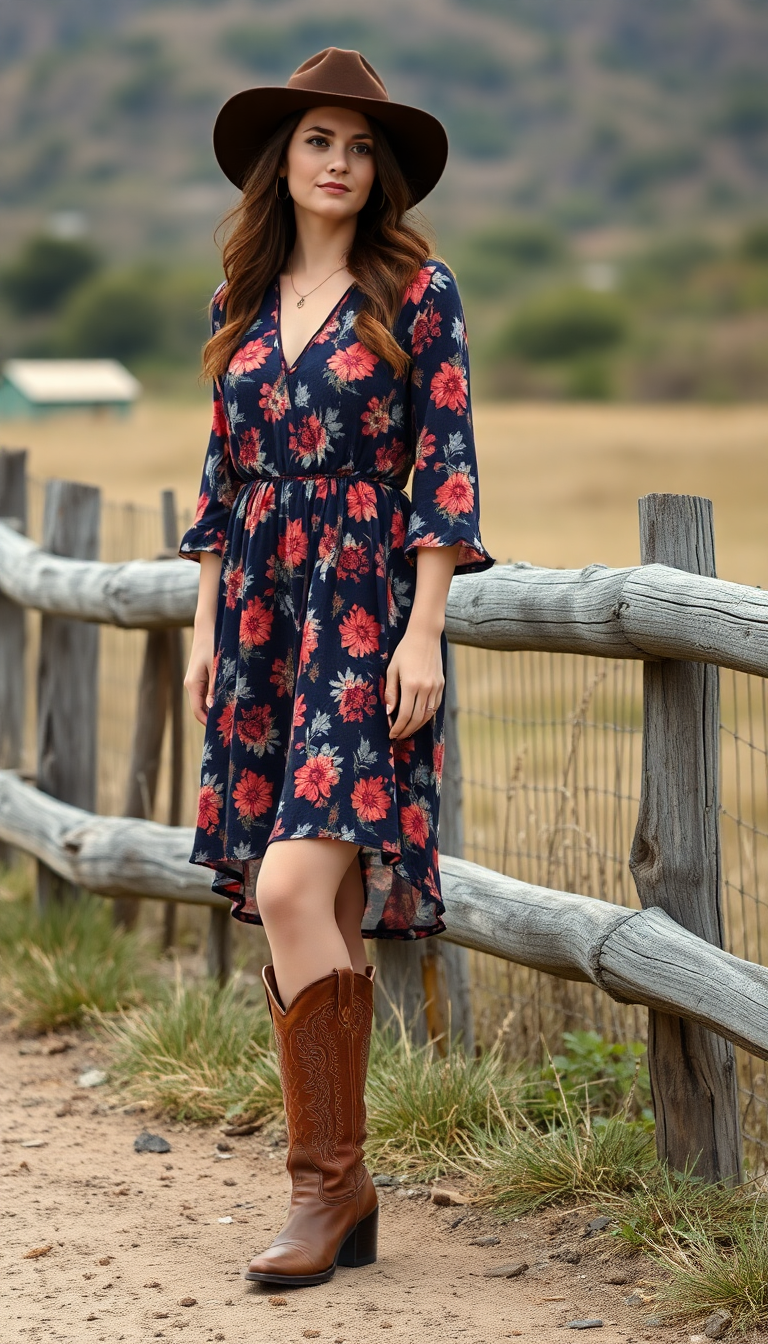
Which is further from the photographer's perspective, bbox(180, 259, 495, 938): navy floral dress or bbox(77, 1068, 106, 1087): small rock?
bbox(77, 1068, 106, 1087): small rock

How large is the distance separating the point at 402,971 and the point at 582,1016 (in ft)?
1.40

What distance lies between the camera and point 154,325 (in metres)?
106

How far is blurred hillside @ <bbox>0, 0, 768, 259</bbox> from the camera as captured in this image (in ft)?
492

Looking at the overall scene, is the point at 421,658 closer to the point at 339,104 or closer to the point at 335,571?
the point at 335,571

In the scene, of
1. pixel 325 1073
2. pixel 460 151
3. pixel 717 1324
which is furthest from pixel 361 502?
pixel 460 151

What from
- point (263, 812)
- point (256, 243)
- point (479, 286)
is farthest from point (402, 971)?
point (479, 286)

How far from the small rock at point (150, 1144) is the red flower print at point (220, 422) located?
1573 mm

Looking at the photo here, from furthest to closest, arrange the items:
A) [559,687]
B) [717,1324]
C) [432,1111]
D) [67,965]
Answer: [559,687]
[67,965]
[432,1111]
[717,1324]

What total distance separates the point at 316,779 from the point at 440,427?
62cm

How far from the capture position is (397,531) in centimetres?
273

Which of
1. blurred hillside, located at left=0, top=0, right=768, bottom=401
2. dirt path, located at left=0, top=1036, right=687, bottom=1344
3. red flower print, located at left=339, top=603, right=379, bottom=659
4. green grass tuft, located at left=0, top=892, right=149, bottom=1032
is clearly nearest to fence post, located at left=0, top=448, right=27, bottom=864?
green grass tuft, located at left=0, top=892, right=149, bottom=1032

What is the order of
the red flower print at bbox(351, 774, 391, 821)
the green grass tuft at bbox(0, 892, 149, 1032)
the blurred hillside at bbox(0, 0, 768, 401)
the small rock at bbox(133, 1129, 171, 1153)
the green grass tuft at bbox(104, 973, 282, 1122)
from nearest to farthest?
the red flower print at bbox(351, 774, 391, 821) → the small rock at bbox(133, 1129, 171, 1153) → the green grass tuft at bbox(104, 973, 282, 1122) → the green grass tuft at bbox(0, 892, 149, 1032) → the blurred hillside at bbox(0, 0, 768, 401)

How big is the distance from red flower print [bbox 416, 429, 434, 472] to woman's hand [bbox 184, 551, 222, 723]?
511 mm

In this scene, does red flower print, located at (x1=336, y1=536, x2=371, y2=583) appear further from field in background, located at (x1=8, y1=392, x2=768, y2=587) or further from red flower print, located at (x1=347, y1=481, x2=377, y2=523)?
field in background, located at (x1=8, y1=392, x2=768, y2=587)
